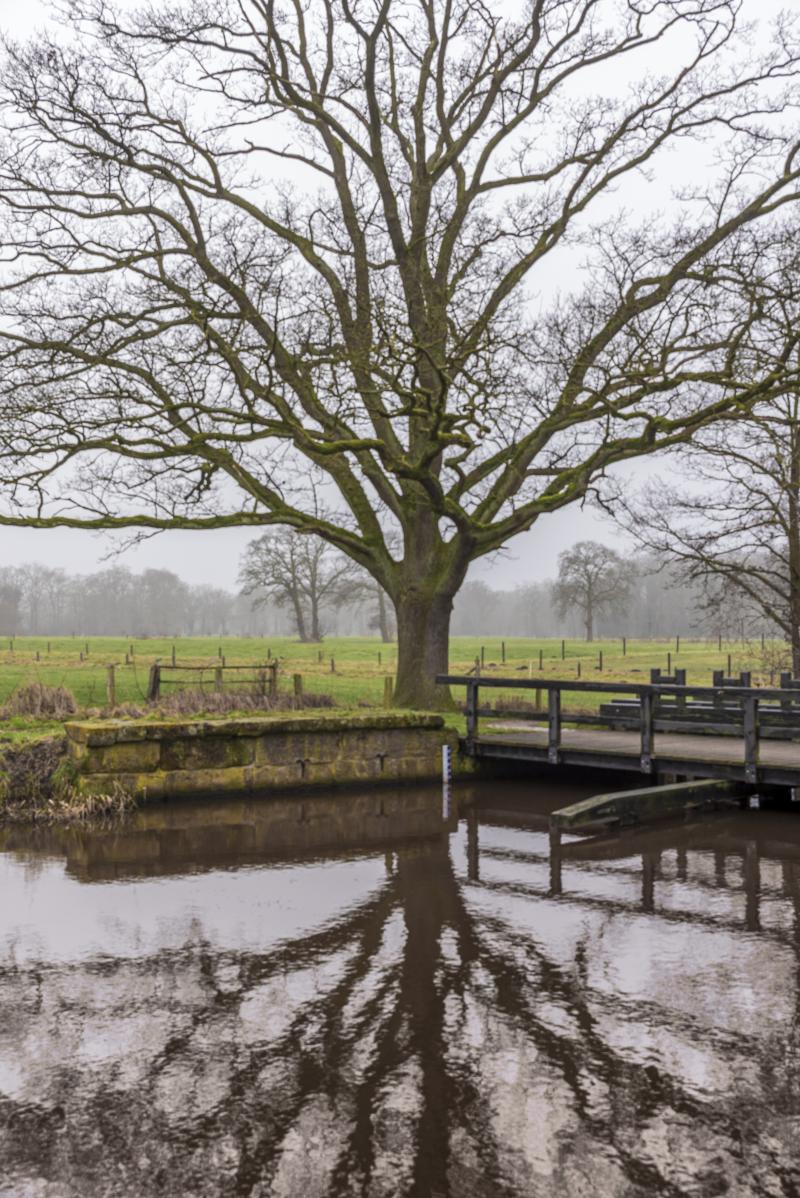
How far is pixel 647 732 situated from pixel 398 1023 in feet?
28.1

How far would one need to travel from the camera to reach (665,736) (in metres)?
17.6

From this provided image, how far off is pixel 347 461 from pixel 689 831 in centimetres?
1224

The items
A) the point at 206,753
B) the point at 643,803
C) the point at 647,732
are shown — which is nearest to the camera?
the point at 643,803

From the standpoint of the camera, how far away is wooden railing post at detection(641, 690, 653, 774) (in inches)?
537

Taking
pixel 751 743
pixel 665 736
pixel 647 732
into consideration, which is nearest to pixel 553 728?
pixel 647 732

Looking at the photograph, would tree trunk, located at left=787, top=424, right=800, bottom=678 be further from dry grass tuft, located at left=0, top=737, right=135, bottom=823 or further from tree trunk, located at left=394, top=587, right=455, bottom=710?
dry grass tuft, located at left=0, top=737, right=135, bottom=823

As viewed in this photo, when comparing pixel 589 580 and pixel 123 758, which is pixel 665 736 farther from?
pixel 589 580

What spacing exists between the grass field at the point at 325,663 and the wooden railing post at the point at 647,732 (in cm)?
1143

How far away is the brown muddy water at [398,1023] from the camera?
14.2 feet

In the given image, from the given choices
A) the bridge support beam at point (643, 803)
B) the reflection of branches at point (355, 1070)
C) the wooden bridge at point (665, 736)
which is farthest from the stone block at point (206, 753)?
the reflection of branches at point (355, 1070)

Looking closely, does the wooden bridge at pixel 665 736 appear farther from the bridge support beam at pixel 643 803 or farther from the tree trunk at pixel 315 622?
the tree trunk at pixel 315 622

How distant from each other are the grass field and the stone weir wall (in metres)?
8.97

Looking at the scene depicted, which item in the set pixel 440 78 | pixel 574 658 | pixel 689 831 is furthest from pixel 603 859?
pixel 574 658

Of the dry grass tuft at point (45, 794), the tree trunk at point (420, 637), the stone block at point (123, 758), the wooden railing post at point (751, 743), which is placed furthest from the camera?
the tree trunk at point (420, 637)
